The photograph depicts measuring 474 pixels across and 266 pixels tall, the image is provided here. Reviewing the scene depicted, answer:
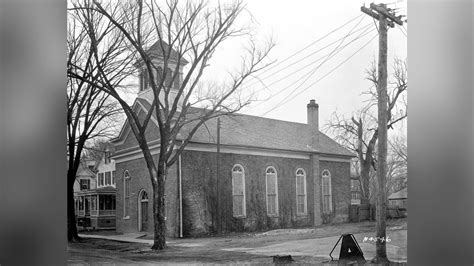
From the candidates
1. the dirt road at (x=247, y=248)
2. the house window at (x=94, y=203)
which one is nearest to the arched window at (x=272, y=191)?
Answer: the dirt road at (x=247, y=248)

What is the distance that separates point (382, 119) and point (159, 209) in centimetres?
258

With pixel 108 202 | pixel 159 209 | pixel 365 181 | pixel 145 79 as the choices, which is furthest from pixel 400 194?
pixel 108 202

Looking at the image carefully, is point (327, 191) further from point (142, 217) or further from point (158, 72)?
point (158, 72)

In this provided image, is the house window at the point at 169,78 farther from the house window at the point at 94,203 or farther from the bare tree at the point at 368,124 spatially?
the bare tree at the point at 368,124

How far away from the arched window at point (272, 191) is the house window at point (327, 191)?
0.56m

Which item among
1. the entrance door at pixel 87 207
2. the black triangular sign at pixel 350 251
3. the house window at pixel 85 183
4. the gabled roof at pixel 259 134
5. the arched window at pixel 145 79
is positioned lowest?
the black triangular sign at pixel 350 251

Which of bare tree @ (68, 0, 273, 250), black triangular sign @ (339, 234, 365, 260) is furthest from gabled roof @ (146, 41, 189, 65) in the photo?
black triangular sign @ (339, 234, 365, 260)

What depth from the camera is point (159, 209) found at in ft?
17.9

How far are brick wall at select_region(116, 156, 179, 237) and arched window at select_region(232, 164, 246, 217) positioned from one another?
0.62 m

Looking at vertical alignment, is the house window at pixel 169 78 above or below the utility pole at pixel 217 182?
above

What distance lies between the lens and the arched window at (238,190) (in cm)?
559

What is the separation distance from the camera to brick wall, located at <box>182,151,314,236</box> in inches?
215
